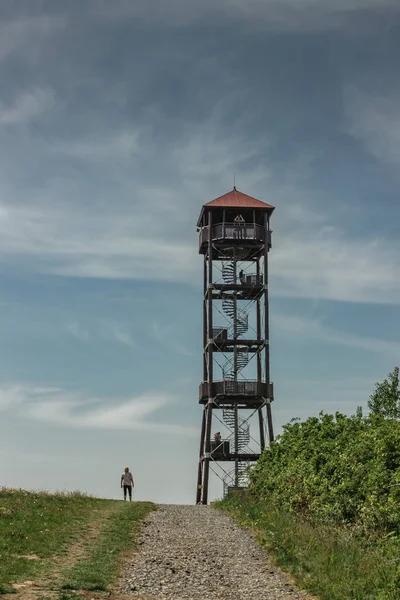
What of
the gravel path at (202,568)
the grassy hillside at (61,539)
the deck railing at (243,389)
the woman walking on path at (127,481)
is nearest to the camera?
the gravel path at (202,568)

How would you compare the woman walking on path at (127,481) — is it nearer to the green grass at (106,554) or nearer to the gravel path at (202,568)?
the green grass at (106,554)

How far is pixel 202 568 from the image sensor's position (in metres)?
18.4

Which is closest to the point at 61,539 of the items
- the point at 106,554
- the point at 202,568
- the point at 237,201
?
the point at 106,554

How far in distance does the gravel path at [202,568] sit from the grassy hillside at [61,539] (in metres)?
0.64

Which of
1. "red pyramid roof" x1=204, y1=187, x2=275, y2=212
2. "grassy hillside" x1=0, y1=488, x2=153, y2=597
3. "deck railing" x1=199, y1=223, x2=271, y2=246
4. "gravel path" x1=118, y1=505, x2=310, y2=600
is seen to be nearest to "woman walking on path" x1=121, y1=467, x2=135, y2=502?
"grassy hillside" x1=0, y1=488, x2=153, y2=597

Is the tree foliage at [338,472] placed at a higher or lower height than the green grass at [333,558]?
higher

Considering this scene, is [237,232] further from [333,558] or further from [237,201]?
[333,558]

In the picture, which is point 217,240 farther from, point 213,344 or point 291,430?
point 291,430

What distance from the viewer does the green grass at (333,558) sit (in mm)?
15133

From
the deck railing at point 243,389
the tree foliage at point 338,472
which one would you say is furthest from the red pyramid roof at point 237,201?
the tree foliage at point 338,472

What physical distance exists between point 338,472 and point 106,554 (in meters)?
8.74

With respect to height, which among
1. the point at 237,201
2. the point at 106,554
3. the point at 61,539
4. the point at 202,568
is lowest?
the point at 202,568

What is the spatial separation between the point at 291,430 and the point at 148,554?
18.3 meters

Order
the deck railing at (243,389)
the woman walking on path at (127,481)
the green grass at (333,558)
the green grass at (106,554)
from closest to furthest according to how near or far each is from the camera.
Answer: the green grass at (333,558) < the green grass at (106,554) < the woman walking on path at (127,481) < the deck railing at (243,389)
